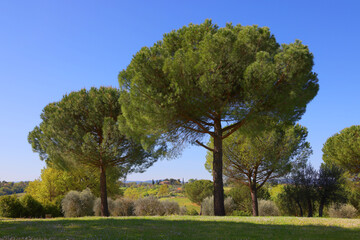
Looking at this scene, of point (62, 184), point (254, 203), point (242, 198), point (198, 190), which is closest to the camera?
point (254, 203)

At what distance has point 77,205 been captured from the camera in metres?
31.1

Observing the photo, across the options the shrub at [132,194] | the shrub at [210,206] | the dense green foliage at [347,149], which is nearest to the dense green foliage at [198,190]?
the shrub at [132,194]

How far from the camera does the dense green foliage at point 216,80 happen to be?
15.5m

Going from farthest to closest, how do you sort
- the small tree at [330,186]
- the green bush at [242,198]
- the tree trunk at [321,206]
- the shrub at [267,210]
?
the green bush at [242,198], the shrub at [267,210], the small tree at [330,186], the tree trunk at [321,206]

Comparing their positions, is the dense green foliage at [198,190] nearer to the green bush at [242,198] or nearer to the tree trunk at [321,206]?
the green bush at [242,198]

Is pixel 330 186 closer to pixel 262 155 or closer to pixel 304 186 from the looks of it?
pixel 304 186

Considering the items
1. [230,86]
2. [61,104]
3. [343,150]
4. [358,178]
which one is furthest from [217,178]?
[358,178]

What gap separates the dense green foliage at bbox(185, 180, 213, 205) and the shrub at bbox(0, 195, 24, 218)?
135 ft

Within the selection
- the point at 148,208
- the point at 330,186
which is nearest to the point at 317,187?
the point at 330,186

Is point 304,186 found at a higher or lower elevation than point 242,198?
higher

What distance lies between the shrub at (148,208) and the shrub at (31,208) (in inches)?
444

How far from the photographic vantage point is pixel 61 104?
2327 centimetres

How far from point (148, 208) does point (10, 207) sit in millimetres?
14260

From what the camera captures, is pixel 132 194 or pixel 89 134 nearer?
pixel 89 134
